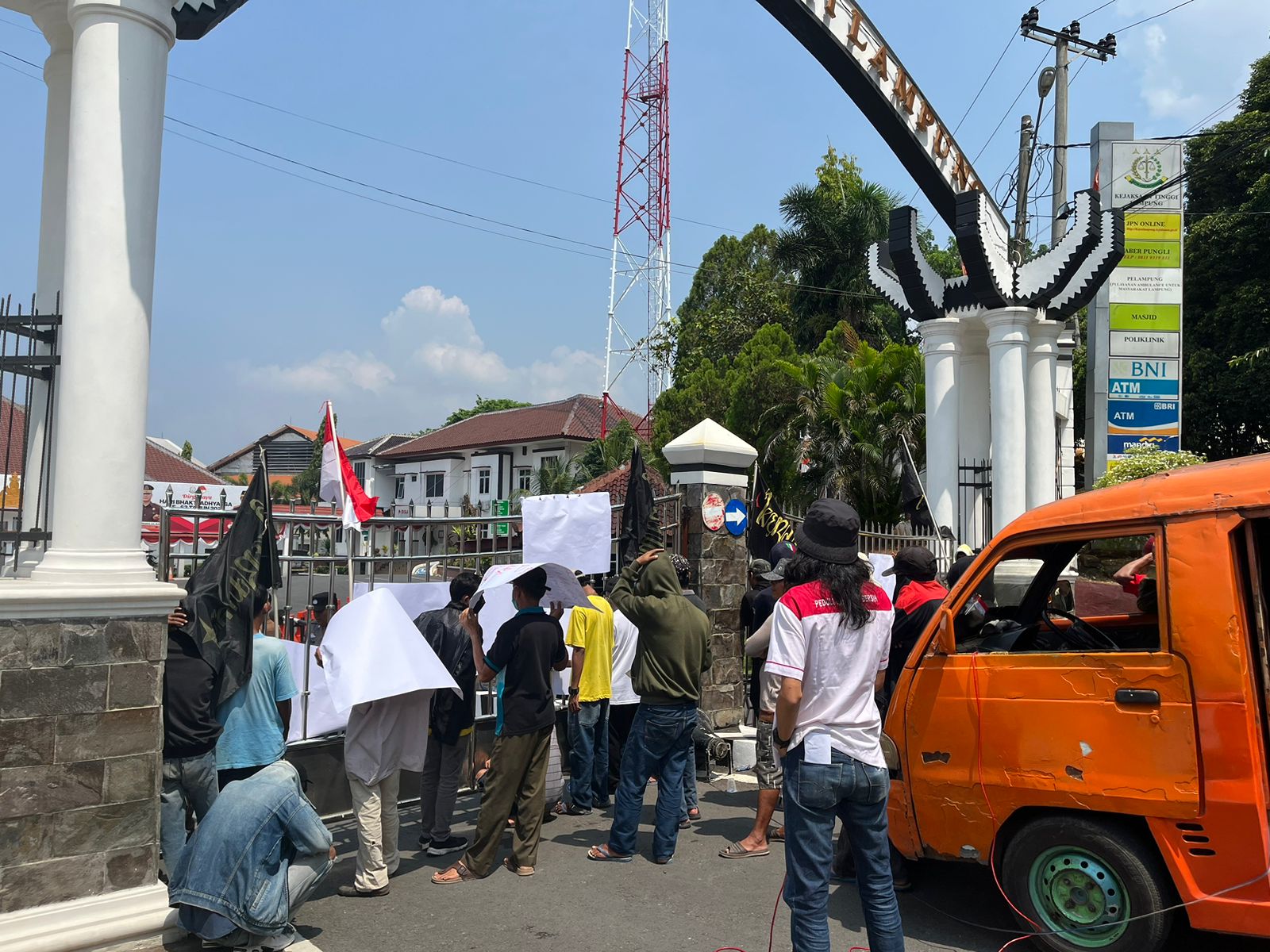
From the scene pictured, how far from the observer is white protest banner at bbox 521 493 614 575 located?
7.46m

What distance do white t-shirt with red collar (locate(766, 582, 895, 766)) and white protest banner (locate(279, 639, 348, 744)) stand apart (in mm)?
2798

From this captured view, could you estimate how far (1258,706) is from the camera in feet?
13.2

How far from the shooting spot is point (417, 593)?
22.0ft

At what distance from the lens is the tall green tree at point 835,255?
97.0 feet

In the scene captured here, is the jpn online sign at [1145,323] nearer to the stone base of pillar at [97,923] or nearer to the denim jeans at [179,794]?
the denim jeans at [179,794]

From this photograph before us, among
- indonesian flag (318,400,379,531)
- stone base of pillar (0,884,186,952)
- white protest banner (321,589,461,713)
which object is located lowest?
stone base of pillar (0,884,186,952)

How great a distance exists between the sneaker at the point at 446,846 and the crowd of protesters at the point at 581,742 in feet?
0.04

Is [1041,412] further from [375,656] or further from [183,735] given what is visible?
[183,735]

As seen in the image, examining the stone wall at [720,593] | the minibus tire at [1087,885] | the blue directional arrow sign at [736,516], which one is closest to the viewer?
the minibus tire at [1087,885]

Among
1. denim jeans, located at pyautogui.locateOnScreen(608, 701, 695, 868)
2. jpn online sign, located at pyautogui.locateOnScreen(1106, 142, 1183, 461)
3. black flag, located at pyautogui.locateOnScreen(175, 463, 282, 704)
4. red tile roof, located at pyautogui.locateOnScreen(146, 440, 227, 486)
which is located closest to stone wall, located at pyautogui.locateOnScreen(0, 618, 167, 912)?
black flag, located at pyautogui.locateOnScreen(175, 463, 282, 704)

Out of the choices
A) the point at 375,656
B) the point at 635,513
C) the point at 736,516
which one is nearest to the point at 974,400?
the point at 736,516

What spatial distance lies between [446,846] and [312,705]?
48.8 inches

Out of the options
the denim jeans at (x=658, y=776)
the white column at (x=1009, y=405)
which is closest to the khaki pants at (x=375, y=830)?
the denim jeans at (x=658, y=776)

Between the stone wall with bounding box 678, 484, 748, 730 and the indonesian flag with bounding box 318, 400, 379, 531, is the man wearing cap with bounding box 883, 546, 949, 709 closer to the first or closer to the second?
the stone wall with bounding box 678, 484, 748, 730
